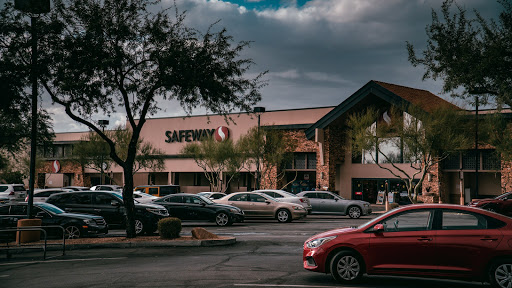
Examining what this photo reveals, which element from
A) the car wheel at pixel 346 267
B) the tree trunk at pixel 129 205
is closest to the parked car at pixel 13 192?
the tree trunk at pixel 129 205

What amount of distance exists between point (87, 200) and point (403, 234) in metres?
14.7

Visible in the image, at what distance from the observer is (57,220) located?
1775cm

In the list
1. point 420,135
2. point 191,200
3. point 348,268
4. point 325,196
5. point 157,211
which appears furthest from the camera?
point 420,135

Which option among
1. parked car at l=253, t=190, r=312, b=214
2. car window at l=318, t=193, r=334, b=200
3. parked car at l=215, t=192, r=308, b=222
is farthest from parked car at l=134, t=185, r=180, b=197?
car window at l=318, t=193, r=334, b=200

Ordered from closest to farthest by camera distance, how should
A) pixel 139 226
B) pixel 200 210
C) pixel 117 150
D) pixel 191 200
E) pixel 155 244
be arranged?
1. pixel 155 244
2. pixel 139 226
3. pixel 200 210
4. pixel 191 200
5. pixel 117 150

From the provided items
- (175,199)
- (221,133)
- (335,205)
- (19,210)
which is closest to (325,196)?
(335,205)

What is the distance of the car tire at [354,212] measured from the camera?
27.8m

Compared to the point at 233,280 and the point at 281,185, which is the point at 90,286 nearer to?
the point at 233,280

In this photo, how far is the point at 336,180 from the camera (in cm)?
4403

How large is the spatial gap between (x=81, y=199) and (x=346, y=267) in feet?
46.4

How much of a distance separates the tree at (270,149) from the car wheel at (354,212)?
15595 mm

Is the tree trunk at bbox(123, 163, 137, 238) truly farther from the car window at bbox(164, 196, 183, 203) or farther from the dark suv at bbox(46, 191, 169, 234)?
the car window at bbox(164, 196, 183, 203)

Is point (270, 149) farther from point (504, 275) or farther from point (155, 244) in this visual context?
point (504, 275)

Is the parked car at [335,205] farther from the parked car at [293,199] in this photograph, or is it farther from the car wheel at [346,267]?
the car wheel at [346,267]
